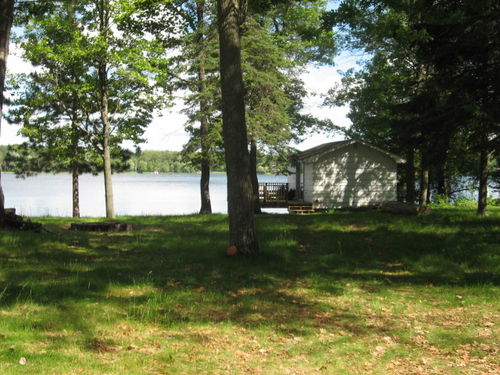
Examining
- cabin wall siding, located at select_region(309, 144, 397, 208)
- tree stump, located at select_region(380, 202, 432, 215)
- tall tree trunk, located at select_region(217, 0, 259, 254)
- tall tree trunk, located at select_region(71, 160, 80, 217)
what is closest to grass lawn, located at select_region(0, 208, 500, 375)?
tall tree trunk, located at select_region(217, 0, 259, 254)

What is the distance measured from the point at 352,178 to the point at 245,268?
68.6 ft

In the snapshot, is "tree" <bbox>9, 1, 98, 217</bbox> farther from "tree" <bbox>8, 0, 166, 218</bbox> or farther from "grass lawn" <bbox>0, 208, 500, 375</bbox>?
"grass lawn" <bbox>0, 208, 500, 375</bbox>

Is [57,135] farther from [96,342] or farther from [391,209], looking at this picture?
[96,342]

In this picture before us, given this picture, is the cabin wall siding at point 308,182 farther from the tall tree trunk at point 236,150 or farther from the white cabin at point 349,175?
the tall tree trunk at point 236,150

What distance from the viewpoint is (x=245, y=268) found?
28.9 feet

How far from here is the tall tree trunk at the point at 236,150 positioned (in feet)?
30.9

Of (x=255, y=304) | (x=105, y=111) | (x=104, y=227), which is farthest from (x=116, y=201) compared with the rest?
(x=255, y=304)

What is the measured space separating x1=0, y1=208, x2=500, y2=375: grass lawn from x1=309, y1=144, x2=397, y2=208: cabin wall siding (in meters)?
15.9

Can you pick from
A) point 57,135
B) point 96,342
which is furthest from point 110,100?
point 96,342

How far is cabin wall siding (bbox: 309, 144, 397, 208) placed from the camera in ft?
92.1

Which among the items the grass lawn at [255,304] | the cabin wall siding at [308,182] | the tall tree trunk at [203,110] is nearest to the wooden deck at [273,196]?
the cabin wall siding at [308,182]

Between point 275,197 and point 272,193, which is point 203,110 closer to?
point 272,193

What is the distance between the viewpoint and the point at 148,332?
5.53 m

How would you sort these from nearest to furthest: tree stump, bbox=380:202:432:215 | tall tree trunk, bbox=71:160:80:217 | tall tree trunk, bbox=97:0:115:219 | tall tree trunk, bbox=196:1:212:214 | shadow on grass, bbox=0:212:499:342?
1. shadow on grass, bbox=0:212:499:342
2. tree stump, bbox=380:202:432:215
3. tall tree trunk, bbox=196:1:212:214
4. tall tree trunk, bbox=97:0:115:219
5. tall tree trunk, bbox=71:160:80:217
